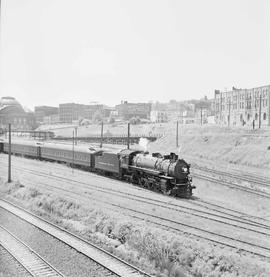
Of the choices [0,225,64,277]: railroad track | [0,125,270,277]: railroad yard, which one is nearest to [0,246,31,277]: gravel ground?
[0,125,270,277]: railroad yard

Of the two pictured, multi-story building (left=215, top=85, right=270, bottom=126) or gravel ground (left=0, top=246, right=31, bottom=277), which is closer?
gravel ground (left=0, top=246, right=31, bottom=277)

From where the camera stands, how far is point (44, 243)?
17.1 m

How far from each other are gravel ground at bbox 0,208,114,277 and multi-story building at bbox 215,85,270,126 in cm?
8095

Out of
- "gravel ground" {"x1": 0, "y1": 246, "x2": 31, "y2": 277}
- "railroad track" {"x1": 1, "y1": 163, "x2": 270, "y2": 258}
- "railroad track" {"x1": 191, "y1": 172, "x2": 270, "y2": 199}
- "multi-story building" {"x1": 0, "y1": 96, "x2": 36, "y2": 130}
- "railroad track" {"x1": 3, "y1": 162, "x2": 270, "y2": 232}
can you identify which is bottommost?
"railroad track" {"x1": 191, "y1": 172, "x2": 270, "y2": 199}

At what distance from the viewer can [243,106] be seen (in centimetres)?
10875

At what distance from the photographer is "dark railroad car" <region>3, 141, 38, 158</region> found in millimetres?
60688

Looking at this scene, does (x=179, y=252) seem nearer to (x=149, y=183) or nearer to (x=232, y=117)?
(x=149, y=183)

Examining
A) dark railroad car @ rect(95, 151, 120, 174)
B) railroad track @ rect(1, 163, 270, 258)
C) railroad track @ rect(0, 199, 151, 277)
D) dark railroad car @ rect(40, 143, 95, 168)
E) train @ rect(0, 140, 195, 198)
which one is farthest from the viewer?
dark railroad car @ rect(40, 143, 95, 168)

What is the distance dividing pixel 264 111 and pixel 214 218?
83.3m

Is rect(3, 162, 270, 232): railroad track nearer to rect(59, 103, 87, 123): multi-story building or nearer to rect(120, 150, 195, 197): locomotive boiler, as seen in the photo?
rect(120, 150, 195, 197): locomotive boiler

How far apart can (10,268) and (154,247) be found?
5.51 metres

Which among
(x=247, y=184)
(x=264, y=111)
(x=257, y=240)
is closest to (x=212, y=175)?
(x=247, y=184)

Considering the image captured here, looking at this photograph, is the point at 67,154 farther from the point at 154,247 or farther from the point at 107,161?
the point at 154,247

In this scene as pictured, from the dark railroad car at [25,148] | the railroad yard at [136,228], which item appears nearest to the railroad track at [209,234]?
the railroad yard at [136,228]
